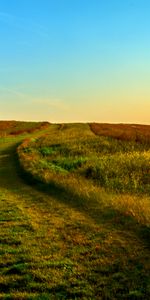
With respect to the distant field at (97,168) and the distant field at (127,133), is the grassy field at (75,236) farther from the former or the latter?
the distant field at (127,133)

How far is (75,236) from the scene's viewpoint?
10398 mm

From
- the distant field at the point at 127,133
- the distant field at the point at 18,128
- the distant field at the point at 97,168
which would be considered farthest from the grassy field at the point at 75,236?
the distant field at the point at 18,128

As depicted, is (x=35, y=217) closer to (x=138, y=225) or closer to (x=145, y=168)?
(x=138, y=225)

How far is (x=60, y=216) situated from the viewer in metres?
12.8

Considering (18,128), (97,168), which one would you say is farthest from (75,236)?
(18,128)

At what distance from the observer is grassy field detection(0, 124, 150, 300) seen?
7.40 metres

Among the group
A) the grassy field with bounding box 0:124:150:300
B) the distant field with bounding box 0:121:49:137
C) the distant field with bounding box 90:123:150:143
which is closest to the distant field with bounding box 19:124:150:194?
the grassy field with bounding box 0:124:150:300

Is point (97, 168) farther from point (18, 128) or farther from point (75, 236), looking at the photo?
point (18, 128)

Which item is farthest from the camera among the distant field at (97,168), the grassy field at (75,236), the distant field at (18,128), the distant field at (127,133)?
the distant field at (18,128)

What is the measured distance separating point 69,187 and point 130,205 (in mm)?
4376

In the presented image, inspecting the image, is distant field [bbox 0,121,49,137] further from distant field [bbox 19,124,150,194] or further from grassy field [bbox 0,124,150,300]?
grassy field [bbox 0,124,150,300]

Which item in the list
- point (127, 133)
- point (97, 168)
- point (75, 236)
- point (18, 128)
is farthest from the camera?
point (18, 128)

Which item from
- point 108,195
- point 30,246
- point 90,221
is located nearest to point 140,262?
point 30,246

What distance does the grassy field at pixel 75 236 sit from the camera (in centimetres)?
740
